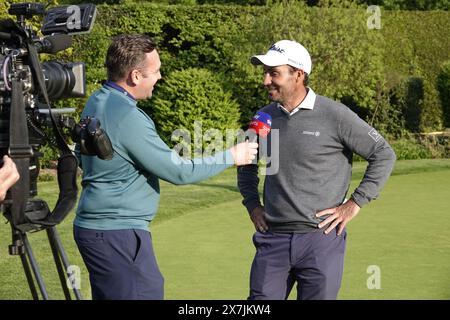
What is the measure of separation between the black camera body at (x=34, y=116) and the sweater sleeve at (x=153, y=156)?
23 cm

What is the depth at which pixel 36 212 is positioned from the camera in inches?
181

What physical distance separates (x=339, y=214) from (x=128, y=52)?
159 centimetres

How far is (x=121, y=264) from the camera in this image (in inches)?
194

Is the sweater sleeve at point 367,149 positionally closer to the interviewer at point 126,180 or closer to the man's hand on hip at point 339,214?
the man's hand on hip at point 339,214

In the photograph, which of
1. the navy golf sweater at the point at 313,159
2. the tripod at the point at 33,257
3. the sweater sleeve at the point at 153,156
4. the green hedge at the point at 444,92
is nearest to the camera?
the tripod at the point at 33,257

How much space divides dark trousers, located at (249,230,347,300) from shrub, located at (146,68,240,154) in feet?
39.2

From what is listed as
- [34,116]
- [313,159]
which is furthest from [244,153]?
[34,116]

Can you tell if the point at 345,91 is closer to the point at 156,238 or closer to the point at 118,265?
the point at 156,238

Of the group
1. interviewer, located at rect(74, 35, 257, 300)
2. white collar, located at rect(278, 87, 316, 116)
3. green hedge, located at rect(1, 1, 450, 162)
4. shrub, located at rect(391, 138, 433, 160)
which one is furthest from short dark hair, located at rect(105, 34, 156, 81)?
shrub, located at rect(391, 138, 433, 160)

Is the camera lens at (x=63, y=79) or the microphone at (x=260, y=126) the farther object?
the microphone at (x=260, y=126)

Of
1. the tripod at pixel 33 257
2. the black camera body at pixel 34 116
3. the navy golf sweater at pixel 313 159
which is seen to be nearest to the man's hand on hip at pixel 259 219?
the navy golf sweater at pixel 313 159

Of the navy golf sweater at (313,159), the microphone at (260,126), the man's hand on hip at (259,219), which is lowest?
the man's hand on hip at (259,219)

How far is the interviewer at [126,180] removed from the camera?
4887mm

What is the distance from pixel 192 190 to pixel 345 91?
6.74m
